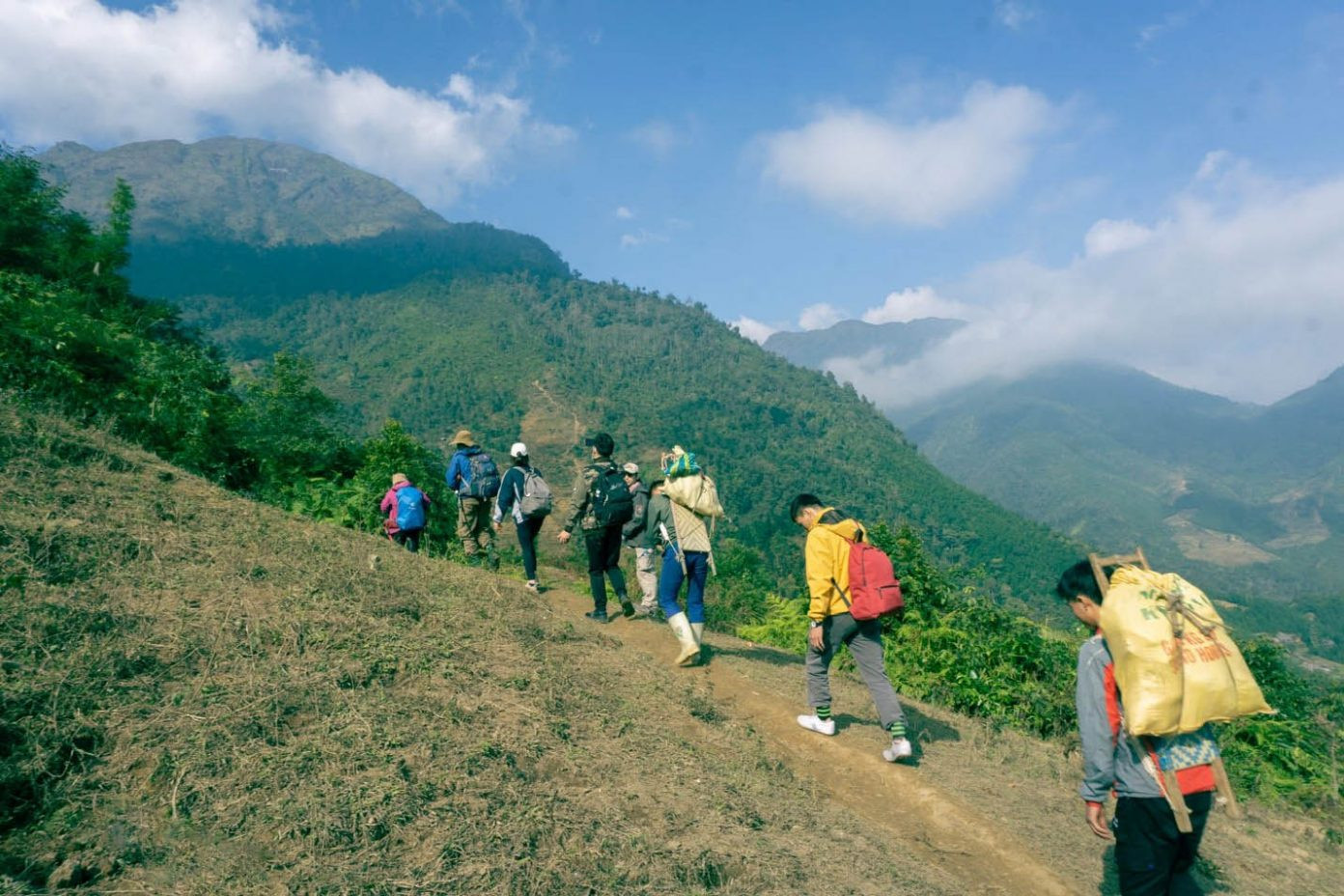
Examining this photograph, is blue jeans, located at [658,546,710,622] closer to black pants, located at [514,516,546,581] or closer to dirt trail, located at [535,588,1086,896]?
dirt trail, located at [535,588,1086,896]

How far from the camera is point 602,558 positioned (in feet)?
26.8

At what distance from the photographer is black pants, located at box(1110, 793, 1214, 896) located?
120 inches

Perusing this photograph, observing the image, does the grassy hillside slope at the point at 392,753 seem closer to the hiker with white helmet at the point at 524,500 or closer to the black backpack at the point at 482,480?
the hiker with white helmet at the point at 524,500

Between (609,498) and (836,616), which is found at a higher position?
(609,498)

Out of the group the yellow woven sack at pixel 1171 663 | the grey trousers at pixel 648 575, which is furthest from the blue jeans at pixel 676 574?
the yellow woven sack at pixel 1171 663

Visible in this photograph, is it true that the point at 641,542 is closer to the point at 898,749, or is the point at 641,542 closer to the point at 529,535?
the point at 529,535

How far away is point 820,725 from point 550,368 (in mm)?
132839

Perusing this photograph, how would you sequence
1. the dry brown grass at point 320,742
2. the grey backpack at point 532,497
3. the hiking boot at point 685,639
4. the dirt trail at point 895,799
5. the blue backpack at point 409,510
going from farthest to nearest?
the blue backpack at point 409,510 → the grey backpack at point 532,497 → the hiking boot at point 685,639 → the dirt trail at point 895,799 → the dry brown grass at point 320,742

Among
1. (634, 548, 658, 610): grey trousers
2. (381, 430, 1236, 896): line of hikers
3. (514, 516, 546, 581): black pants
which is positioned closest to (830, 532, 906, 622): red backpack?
(381, 430, 1236, 896): line of hikers

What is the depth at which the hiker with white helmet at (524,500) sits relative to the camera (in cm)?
852

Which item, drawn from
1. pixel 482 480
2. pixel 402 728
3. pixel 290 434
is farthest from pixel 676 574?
pixel 290 434

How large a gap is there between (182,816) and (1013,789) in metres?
5.47

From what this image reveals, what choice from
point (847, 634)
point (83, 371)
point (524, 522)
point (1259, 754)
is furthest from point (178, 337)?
point (1259, 754)

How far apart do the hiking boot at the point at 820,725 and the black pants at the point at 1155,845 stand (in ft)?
8.63
